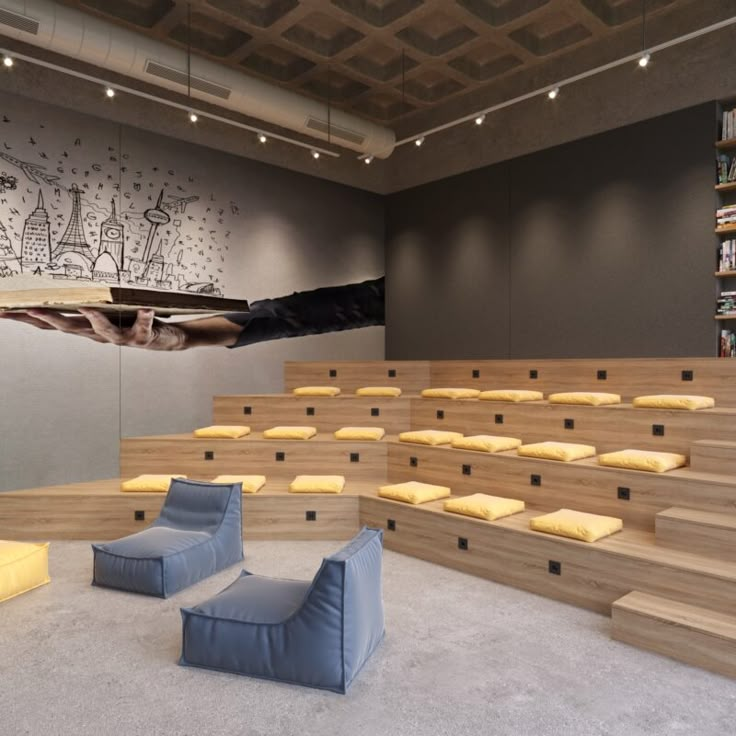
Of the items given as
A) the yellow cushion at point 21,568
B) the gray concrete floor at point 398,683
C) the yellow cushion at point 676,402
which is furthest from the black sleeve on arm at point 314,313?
the yellow cushion at point 676,402

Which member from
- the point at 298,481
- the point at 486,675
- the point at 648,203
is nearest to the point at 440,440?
the point at 298,481

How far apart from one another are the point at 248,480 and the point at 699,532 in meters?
2.86

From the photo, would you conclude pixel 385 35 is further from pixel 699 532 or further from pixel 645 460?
pixel 699 532

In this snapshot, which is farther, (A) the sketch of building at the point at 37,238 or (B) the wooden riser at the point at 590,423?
(A) the sketch of building at the point at 37,238

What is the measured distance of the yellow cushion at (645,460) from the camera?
130 inches

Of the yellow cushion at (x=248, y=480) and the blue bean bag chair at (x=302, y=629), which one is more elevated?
the yellow cushion at (x=248, y=480)

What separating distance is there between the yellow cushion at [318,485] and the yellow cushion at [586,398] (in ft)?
5.33

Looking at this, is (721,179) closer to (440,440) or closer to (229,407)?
(440,440)

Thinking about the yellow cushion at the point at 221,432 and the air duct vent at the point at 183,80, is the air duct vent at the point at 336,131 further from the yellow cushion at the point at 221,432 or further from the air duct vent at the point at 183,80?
the yellow cushion at the point at 221,432

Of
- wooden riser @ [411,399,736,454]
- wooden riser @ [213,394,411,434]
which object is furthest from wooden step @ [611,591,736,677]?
wooden riser @ [213,394,411,434]

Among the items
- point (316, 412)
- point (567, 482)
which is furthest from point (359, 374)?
point (567, 482)

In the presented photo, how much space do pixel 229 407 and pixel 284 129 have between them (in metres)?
2.88

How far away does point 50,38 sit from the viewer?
4.09 metres

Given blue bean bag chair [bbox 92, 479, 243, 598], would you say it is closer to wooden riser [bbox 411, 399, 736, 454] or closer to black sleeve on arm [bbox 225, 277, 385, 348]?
A: wooden riser [bbox 411, 399, 736, 454]
